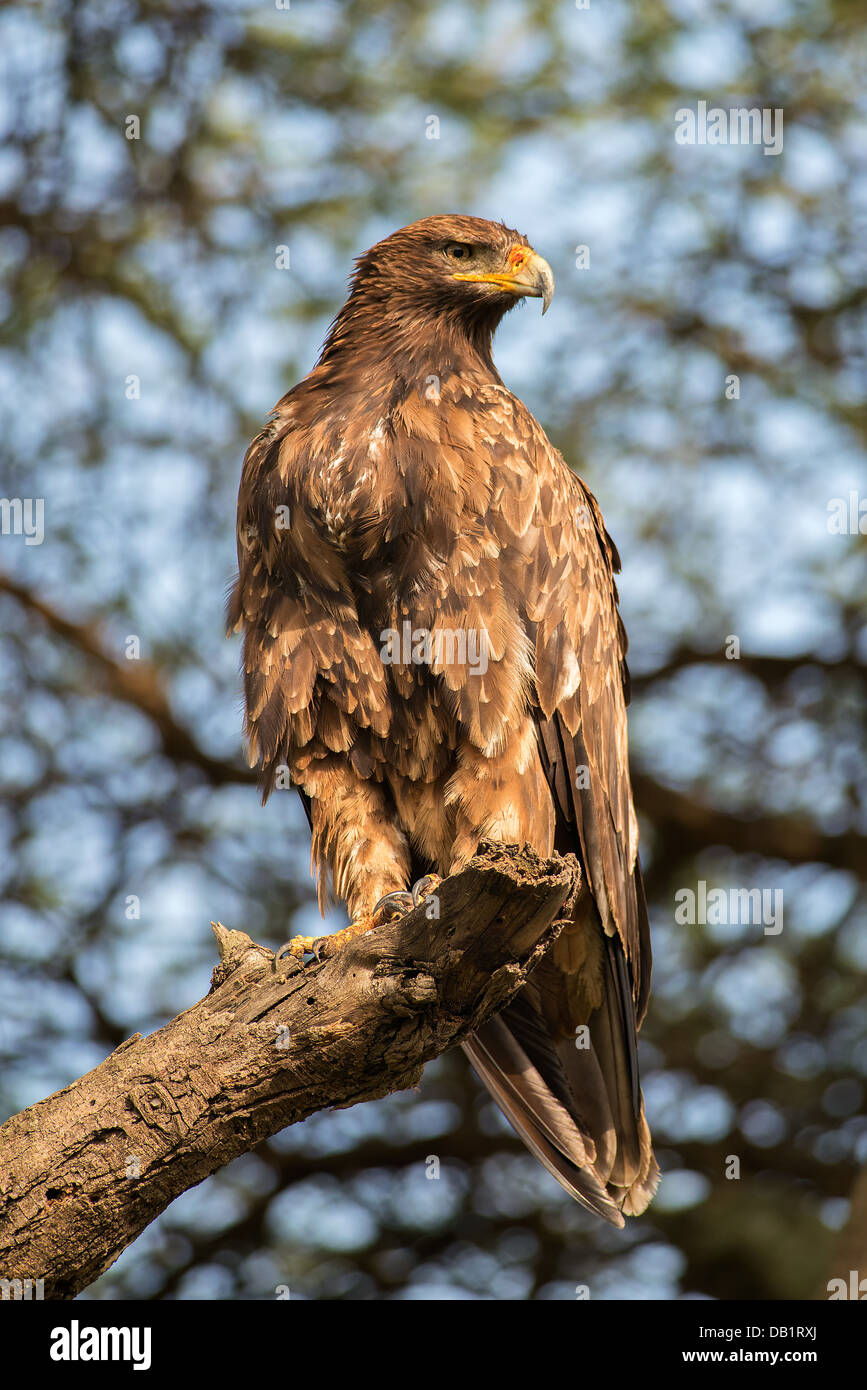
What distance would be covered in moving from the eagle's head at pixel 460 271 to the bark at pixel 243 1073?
9.61ft

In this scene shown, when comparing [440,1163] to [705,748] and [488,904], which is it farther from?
[488,904]

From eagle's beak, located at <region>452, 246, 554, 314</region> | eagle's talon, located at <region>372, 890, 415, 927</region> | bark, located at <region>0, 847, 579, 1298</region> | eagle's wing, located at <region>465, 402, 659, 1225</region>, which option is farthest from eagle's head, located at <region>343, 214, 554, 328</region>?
bark, located at <region>0, 847, 579, 1298</region>

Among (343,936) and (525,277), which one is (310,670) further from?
(525,277)

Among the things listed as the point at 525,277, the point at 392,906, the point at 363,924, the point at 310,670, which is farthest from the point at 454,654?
the point at 525,277

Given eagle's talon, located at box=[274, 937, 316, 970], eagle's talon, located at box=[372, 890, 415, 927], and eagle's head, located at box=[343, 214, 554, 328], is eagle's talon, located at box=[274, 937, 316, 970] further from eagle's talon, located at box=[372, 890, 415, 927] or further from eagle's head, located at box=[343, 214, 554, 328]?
eagle's head, located at box=[343, 214, 554, 328]

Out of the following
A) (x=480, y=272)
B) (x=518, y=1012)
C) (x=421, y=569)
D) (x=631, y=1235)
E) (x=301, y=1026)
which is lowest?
(x=631, y=1235)

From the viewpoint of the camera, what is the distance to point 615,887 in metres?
6.04

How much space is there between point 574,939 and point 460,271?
288 centimetres

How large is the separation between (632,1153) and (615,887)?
1.13m

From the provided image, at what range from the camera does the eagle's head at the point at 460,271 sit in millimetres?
6199

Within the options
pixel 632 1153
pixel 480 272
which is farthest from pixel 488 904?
pixel 480 272

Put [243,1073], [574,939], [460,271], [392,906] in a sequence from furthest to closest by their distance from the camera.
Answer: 1. [460,271]
2. [574,939]
3. [392,906]
4. [243,1073]

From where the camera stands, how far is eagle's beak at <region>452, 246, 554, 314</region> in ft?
20.2

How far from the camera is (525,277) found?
617 cm
